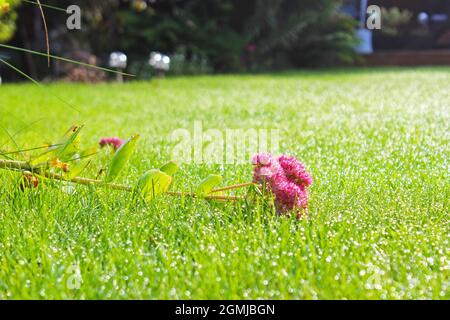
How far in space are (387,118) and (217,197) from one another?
305cm

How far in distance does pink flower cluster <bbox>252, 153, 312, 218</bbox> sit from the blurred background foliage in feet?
32.6

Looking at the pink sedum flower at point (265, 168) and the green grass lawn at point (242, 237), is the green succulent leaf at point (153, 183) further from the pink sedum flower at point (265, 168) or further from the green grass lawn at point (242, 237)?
the pink sedum flower at point (265, 168)

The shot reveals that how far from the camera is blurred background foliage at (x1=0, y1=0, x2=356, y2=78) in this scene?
486 inches

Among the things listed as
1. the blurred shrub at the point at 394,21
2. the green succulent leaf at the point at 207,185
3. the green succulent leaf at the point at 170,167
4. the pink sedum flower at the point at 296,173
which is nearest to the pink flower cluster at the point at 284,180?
the pink sedum flower at the point at 296,173

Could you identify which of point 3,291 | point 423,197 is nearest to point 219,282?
point 3,291

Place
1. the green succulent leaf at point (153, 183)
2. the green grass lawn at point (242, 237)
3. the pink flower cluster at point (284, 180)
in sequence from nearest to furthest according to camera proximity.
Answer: the green grass lawn at point (242, 237) < the pink flower cluster at point (284, 180) < the green succulent leaf at point (153, 183)

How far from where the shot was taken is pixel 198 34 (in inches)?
511

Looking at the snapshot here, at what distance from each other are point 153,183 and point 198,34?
11.2 m

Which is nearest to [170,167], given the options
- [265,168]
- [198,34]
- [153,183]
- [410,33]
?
[153,183]

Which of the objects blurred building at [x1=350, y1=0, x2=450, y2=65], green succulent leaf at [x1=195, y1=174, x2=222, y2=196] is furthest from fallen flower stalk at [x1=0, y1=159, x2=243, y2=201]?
blurred building at [x1=350, y1=0, x2=450, y2=65]

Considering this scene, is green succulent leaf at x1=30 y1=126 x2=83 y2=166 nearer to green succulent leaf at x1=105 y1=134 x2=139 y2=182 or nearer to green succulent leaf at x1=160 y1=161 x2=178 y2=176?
green succulent leaf at x1=105 y1=134 x2=139 y2=182

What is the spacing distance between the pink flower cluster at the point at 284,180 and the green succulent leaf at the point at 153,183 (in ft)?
0.90

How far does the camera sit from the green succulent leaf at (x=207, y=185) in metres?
2.00
